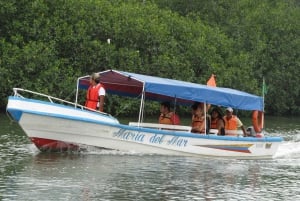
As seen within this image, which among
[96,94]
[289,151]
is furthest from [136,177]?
[289,151]

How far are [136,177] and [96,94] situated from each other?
3653 millimetres

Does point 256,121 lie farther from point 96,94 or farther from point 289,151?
point 96,94

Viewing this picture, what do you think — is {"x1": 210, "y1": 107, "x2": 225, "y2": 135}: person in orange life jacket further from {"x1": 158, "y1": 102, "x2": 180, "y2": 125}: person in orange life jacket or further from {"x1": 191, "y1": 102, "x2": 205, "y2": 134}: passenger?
{"x1": 158, "y1": 102, "x2": 180, "y2": 125}: person in orange life jacket

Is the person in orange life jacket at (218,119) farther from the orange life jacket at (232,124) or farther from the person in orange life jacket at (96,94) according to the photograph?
the person in orange life jacket at (96,94)

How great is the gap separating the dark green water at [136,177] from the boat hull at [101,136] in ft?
0.92

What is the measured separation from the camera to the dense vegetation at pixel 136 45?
34.0 meters

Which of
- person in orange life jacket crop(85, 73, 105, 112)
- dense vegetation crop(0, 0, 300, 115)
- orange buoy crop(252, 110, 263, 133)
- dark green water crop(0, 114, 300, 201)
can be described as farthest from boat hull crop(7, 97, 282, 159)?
dense vegetation crop(0, 0, 300, 115)

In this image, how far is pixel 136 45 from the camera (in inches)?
1506

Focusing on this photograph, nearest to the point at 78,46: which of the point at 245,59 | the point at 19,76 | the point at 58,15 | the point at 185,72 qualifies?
the point at 58,15

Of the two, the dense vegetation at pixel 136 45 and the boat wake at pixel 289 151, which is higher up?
the dense vegetation at pixel 136 45

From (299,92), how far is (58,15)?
24053 mm

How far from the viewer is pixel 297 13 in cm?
5550

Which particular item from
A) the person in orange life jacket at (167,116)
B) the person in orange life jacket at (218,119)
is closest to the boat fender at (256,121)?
the person in orange life jacket at (218,119)

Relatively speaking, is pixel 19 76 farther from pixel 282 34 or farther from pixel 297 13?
pixel 297 13
